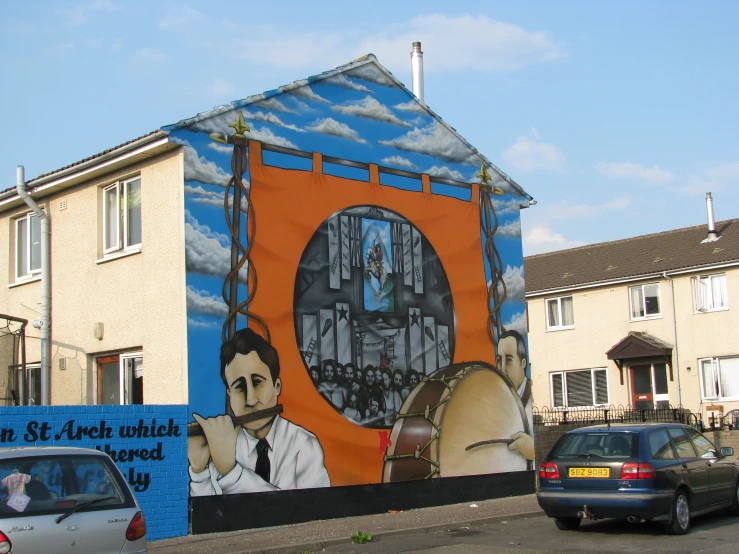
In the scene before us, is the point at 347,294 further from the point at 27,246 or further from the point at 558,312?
the point at 558,312

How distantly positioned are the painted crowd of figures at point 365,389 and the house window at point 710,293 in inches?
693

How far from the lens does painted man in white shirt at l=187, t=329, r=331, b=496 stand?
13414 millimetres

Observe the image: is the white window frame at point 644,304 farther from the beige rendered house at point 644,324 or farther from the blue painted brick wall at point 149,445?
the blue painted brick wall at point 149,445

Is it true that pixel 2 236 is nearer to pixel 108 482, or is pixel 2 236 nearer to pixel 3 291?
pixel 3 291

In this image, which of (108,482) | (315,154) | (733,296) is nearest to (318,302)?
(315,154)

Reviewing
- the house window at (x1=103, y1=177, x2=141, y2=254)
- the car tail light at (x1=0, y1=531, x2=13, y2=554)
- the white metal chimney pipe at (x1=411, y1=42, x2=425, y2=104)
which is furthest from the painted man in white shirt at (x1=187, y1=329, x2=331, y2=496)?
the white metal chimney pipe at (x1=411, y1=42, x2=425, y2=104)

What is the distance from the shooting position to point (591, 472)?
12.0 meters

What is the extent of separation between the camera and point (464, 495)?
17.2 metres

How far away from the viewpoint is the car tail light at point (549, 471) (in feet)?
40.6

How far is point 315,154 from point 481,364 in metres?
5.46

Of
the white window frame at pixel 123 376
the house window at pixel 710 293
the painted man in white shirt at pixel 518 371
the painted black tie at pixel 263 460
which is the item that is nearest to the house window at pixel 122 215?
the white window frame at pixel 123 376

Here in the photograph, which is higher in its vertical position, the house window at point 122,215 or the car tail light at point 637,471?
the house window at point 122,215

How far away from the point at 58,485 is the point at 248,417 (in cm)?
676

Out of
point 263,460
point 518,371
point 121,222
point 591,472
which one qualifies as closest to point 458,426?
point 518,371
